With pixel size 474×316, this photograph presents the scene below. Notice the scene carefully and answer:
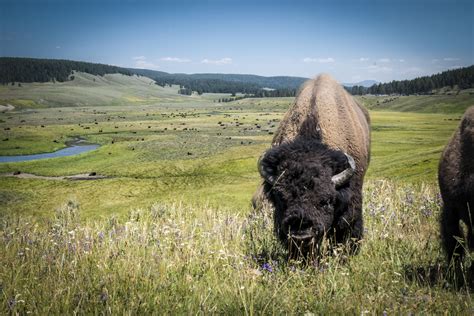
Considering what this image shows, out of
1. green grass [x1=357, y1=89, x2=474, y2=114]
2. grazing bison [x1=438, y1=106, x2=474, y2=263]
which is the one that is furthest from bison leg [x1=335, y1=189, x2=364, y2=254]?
green grass [x1=357, y1=89, x2=474, y2=114]

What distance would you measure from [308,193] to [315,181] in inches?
11.1

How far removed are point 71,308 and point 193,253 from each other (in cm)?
199

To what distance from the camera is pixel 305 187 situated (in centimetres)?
627

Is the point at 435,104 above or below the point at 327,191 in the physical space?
above

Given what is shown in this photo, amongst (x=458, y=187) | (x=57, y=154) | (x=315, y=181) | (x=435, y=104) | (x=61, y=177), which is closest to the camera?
(x=458, y=187)

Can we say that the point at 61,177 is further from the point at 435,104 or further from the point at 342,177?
the point at 435,104

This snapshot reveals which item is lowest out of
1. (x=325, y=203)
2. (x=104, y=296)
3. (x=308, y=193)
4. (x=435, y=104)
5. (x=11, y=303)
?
(x=11, y=303)

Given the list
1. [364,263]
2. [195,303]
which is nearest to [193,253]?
[195,303]

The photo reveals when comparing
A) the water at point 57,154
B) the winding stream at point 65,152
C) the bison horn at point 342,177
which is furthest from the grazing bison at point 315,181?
the water at point 57,154

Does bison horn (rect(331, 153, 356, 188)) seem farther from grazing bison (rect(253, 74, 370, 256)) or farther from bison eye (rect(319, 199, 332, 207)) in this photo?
bison eye (rect(319, 199, 332, 207))

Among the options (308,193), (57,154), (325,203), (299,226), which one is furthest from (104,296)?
(57,154)

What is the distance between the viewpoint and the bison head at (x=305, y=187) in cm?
592

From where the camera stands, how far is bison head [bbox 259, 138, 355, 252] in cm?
592

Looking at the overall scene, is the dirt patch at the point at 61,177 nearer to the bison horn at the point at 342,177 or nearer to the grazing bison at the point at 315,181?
the grazing bison at the point at 315,181
